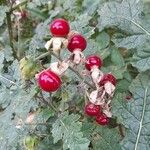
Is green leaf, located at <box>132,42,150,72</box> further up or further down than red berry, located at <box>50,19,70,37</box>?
further down

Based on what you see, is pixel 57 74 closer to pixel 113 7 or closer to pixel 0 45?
Result: pixel 113 7

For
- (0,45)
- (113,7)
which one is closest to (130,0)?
(113,7)

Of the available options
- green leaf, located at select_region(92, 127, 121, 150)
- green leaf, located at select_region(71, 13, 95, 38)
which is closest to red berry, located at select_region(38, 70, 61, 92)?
green leaf, located at select_region(92, 127, 121, 150)

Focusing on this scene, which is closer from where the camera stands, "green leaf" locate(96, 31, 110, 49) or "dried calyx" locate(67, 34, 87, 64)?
"dried calyx" locate(67, 34, 87, 64)

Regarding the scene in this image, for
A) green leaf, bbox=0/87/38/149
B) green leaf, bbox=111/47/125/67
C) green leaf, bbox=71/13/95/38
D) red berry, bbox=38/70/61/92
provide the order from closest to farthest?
red berry, bbox=38/70/61/92
green leaf, bbox=0/87/38/149
green leaf, bbox=71/13/95/38
green leaf, bbox=111/47/125/67

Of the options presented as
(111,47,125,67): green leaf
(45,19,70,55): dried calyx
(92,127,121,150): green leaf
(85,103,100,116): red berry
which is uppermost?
(45,19,70,55): dried calyx

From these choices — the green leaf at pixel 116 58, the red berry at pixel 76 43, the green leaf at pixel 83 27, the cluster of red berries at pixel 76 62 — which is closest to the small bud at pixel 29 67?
the cluster of red berries at pixel 76 62

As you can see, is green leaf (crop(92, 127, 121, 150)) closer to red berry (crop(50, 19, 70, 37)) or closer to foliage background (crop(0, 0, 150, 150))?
foliage background (crop(0, 0, 150, 150))
